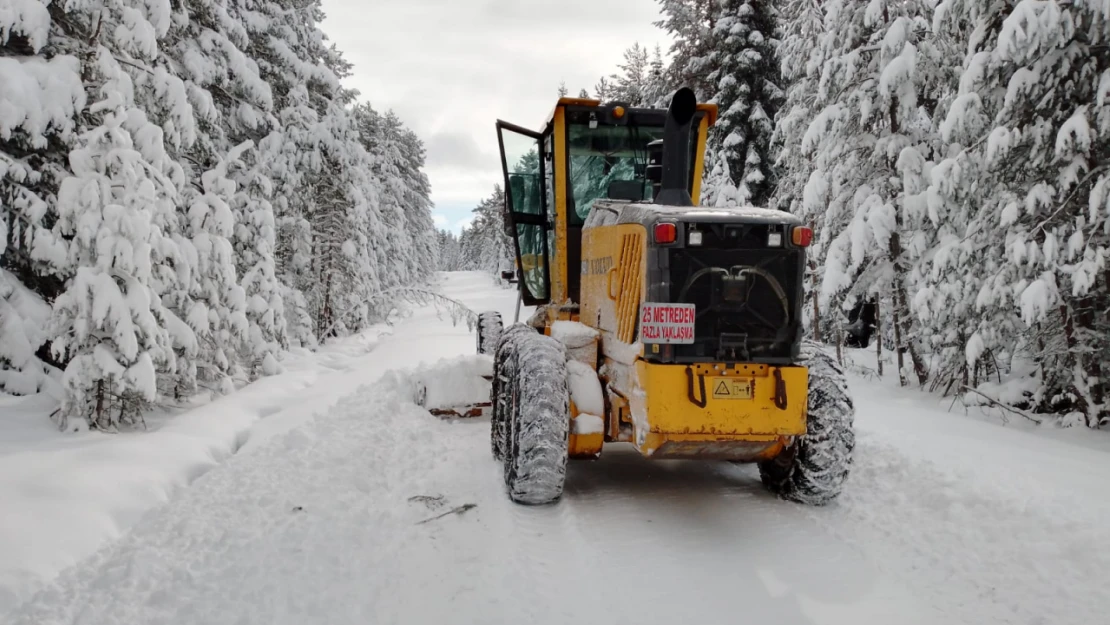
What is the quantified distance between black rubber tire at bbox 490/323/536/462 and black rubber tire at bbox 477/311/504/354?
3.27 metres

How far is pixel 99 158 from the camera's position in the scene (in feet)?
22.6

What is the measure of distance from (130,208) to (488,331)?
4792mm

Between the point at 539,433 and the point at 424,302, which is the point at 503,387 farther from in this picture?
the point at 424,302

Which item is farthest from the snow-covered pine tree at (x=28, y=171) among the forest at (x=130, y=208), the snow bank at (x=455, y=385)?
the snow bank at (x=455, y=385)

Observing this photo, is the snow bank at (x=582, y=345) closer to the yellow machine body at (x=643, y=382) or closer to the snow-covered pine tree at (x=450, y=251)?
the yellow machine body at (x=643, y=382)

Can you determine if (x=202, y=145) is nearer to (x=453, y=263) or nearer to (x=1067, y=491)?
(x=1067, y=491)

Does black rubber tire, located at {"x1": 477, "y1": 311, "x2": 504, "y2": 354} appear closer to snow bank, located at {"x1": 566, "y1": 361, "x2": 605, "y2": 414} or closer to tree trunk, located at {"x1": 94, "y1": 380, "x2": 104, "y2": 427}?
snow bank, located at {"x1": 566, "y1": 361, "x2": 605, "y2": 414}

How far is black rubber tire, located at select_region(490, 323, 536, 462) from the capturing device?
5745mm

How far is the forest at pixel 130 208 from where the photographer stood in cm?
677

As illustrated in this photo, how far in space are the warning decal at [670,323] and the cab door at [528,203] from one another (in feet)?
9.10

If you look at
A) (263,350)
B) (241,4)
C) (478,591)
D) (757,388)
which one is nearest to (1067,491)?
(757,388)

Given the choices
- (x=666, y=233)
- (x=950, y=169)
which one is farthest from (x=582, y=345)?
(x=950, y=169)

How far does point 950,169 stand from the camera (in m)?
9.08

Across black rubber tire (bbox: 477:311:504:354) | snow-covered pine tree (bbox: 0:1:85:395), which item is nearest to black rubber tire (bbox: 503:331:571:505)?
black rubber tire (bbox: 477:311:504:354)
